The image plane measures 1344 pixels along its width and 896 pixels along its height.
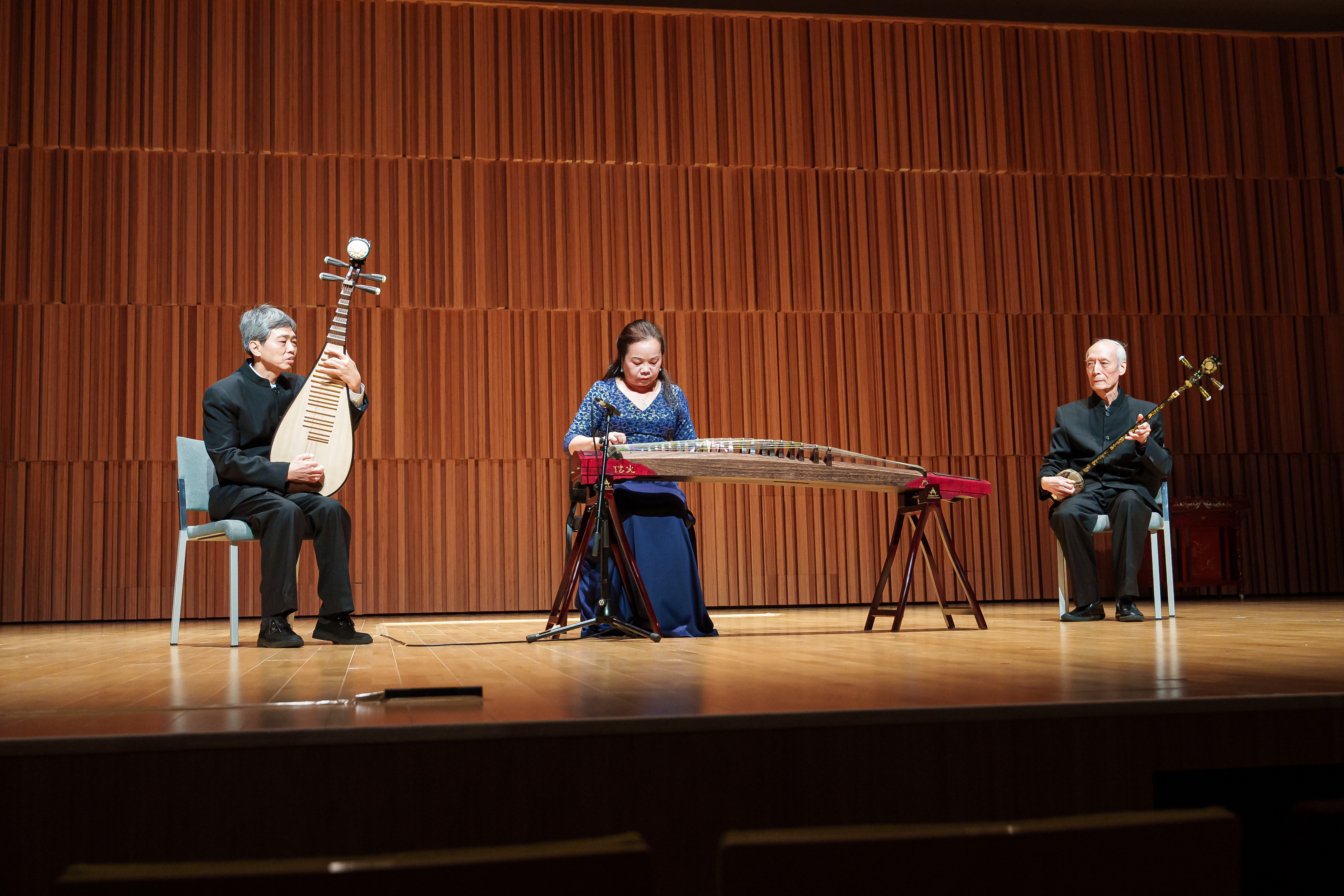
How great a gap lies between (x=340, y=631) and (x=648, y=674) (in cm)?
164

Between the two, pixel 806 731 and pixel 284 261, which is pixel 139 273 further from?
pixel 806 731

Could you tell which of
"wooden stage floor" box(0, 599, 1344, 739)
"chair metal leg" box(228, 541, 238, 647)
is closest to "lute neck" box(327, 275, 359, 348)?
"chair metal leg" box(228, 541, 238, 647)

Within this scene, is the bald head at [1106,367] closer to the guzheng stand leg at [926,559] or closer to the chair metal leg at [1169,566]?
the chair metal leg at [1169,566]

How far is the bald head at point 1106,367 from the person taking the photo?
14.7 ft

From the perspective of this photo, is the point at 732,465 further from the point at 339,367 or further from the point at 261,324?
the point at 261,324

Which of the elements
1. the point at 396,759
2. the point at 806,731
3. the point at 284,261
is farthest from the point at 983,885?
the point at 284,261

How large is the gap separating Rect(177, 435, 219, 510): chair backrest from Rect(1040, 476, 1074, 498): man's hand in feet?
10.1

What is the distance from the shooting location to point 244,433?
3.56m

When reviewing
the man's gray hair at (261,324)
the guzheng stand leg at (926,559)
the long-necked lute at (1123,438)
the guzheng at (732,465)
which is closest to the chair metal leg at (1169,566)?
the long-necked lute at (1123,438)

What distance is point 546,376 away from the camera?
6.07m

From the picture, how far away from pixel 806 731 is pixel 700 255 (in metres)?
5.06

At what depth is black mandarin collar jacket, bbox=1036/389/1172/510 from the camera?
4309 mm

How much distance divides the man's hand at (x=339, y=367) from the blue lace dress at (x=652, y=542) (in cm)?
73

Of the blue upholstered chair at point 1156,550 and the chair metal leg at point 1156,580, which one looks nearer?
the chair metal leg at point 1156,580
